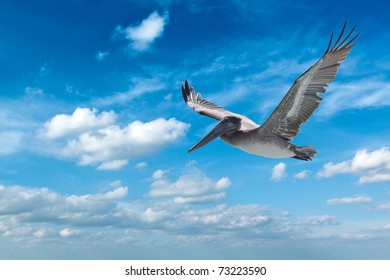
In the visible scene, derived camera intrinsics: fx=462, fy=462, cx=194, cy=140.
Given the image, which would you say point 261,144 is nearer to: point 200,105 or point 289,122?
point 289,122

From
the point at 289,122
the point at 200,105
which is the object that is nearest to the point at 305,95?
the point at 289,122

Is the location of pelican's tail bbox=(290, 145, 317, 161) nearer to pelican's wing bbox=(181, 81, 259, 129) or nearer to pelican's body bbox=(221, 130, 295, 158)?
pelican's body bbox=(221, 130, 295, 158)

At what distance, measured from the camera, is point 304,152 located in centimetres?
1423

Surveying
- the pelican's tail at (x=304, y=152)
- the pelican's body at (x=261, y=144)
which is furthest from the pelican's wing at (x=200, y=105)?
the pelican's tail at (x=304, y=152)

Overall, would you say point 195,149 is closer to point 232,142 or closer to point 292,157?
point 232,142

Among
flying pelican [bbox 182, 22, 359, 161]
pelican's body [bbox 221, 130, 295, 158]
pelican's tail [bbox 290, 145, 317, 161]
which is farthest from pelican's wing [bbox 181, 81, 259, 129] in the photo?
pelican's tail [bbox 290, 145, 317, 161]

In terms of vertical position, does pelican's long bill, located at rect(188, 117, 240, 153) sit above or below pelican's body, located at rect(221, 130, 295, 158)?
above

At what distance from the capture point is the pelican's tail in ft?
46.2

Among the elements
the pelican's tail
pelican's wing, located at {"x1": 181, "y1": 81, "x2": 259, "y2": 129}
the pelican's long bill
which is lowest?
the pelican's tail

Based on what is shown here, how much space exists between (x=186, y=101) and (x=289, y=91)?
347 inches

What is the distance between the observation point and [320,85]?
41.5ft

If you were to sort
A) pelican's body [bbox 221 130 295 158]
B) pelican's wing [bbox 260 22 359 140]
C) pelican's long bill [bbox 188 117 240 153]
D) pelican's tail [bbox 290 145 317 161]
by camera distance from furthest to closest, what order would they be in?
1. pelican's long bill [bbox 188 117 240 153]
2. pelican's tail [bbox 290 145 317 161]
3. pelican's body [bbox 221 130 295 158]
4. pelican's wing [bbox 260 22 359 140]

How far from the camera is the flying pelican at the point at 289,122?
484 inches
